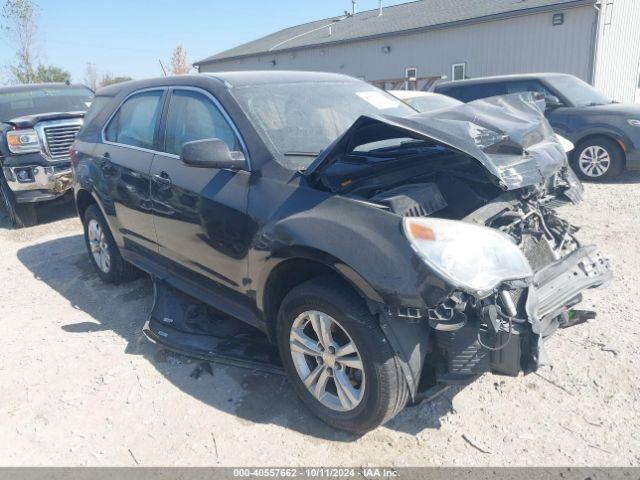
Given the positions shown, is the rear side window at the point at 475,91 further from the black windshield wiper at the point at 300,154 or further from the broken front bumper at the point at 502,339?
the broken front bumper at the point at 502,339

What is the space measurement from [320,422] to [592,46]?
1591cm

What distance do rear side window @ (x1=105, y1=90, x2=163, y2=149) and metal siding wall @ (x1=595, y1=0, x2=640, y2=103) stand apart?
15.0m

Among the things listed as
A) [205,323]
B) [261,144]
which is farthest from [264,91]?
[205,323]

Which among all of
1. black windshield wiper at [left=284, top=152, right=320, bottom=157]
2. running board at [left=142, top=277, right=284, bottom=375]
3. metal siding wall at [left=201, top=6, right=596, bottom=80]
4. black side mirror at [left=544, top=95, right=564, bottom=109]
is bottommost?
running board at [left=142, top=277, right=284, bottom=375]

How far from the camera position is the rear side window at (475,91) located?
30.6 ft

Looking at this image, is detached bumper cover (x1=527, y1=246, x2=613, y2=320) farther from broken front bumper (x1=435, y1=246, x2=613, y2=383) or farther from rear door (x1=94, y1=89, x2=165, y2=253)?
rear door (x1=94, y1=89, x2=165, y2=253)

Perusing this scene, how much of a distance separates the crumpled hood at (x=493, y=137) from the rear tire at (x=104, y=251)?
2.80 m

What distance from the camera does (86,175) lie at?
469cm

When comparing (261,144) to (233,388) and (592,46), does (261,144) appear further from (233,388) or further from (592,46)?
(592,46)

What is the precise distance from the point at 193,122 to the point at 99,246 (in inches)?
83.5

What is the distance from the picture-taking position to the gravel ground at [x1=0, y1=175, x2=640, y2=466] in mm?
2605

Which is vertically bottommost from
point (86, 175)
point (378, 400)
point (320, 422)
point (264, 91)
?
point (320, 422)

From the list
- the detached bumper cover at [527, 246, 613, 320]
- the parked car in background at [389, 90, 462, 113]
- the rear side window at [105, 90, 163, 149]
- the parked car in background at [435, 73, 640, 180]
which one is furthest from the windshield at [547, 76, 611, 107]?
the rear side window at [105, 90, 163, 149]

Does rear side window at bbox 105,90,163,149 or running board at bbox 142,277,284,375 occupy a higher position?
rear side window at bbox 105,90,163,149
